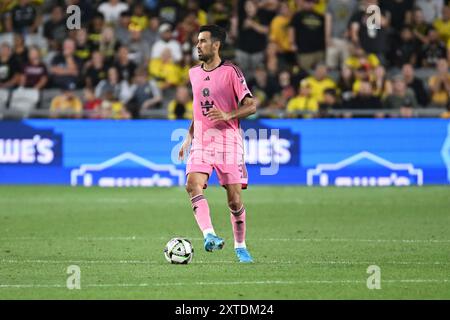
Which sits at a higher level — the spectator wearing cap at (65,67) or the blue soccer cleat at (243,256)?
the spectator wearing cap at (65,67)

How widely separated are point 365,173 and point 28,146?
605 cm

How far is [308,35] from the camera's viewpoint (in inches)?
955

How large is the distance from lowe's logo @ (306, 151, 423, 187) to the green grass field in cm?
63

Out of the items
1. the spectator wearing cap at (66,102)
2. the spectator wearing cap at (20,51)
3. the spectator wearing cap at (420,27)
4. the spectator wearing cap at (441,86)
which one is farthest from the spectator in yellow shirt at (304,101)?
the spectator wearing cap at (20,51)

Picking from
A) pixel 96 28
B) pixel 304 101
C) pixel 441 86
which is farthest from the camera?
pixel 96 28

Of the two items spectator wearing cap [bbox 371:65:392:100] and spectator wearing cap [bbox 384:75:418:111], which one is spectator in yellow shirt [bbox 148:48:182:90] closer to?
spectator wearing cap [bbox 371:65:392:100]

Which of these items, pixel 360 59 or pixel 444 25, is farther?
pixel 444 25

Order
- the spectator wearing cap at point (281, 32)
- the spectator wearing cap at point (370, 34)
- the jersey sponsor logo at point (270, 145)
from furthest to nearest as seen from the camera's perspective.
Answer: the spectator wearing cap at point (281, 32), the spectator wearing cap at point (370, 34), the jersey sponsor logo at point (270, 145)

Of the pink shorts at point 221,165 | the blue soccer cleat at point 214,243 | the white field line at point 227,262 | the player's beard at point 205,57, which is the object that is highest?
the player's beard at point 205,57

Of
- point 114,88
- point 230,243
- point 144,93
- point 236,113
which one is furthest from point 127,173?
point 236,113

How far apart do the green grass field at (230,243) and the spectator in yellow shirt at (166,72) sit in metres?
3.47

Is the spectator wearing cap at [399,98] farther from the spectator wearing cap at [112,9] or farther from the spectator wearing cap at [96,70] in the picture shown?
the spectator wearing cap at [112,9]

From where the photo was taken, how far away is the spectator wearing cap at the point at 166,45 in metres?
24.2

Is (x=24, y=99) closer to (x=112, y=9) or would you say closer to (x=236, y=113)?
(x=112, y=9)
